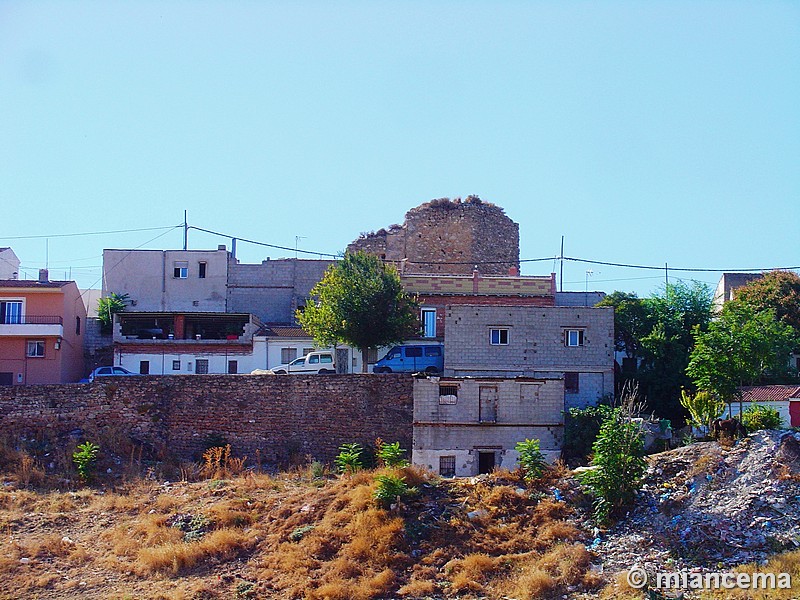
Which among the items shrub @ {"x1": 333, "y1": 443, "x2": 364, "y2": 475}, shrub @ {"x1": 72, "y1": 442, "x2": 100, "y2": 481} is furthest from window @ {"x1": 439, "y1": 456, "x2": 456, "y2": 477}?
shrub @ {"x1": 72, "y1": 442, "x2": 100, "y2": 481}

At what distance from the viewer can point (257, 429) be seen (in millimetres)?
37000

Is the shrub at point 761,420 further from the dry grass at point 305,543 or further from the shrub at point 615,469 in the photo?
the dry grass at point 305,543

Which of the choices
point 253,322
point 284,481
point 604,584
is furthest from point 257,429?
point 604,584

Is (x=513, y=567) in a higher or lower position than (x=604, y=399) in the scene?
lower

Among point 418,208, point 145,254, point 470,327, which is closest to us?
point 470,327

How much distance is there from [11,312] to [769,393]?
28564 millimetres

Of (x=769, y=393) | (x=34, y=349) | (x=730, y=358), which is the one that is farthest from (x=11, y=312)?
(x=769, y=393)

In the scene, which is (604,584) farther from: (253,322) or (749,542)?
(253,322)

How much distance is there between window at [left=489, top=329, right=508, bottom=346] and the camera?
39.2 metres

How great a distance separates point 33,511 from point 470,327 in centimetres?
1574

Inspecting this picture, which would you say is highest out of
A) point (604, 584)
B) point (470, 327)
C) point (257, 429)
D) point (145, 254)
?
point (145, 254)

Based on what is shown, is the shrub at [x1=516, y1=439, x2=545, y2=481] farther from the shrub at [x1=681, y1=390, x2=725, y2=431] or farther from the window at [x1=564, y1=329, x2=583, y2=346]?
the window at [x1=564, y1=329, x2=583, y2=346]

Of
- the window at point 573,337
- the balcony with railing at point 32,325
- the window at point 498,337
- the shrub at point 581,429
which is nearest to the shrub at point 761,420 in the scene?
the shrub at point 581,429

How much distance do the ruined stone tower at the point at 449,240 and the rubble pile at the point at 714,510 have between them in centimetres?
2727
